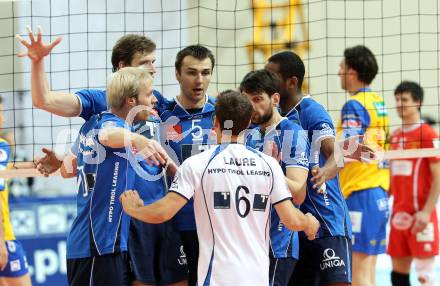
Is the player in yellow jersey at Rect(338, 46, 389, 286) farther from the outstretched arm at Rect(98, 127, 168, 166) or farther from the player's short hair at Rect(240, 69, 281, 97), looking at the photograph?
the outstretched arm at Rect(98, 127, 168, 166)

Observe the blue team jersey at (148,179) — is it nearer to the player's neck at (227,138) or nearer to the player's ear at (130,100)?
the player's ear at (130,100)

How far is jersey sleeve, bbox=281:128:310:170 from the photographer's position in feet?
18.0

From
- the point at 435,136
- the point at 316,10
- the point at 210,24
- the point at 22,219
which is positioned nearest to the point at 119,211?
the point at 435,136

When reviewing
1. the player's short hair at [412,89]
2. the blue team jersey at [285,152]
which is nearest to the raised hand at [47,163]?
the blue team jersey at [285,152]

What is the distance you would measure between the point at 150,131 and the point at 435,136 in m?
4.37

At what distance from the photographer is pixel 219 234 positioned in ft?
15.6

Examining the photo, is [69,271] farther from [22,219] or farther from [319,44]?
[319,44]

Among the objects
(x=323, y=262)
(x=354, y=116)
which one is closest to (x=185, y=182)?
(x=323, y=262)

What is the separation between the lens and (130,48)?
600 centimetres

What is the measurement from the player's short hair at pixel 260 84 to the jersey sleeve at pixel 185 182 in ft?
3.30

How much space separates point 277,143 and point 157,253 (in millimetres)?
1116

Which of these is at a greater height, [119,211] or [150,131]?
[150,131]

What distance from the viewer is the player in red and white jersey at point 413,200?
30.0ft

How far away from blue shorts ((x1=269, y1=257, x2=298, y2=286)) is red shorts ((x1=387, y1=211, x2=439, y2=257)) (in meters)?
3.91
